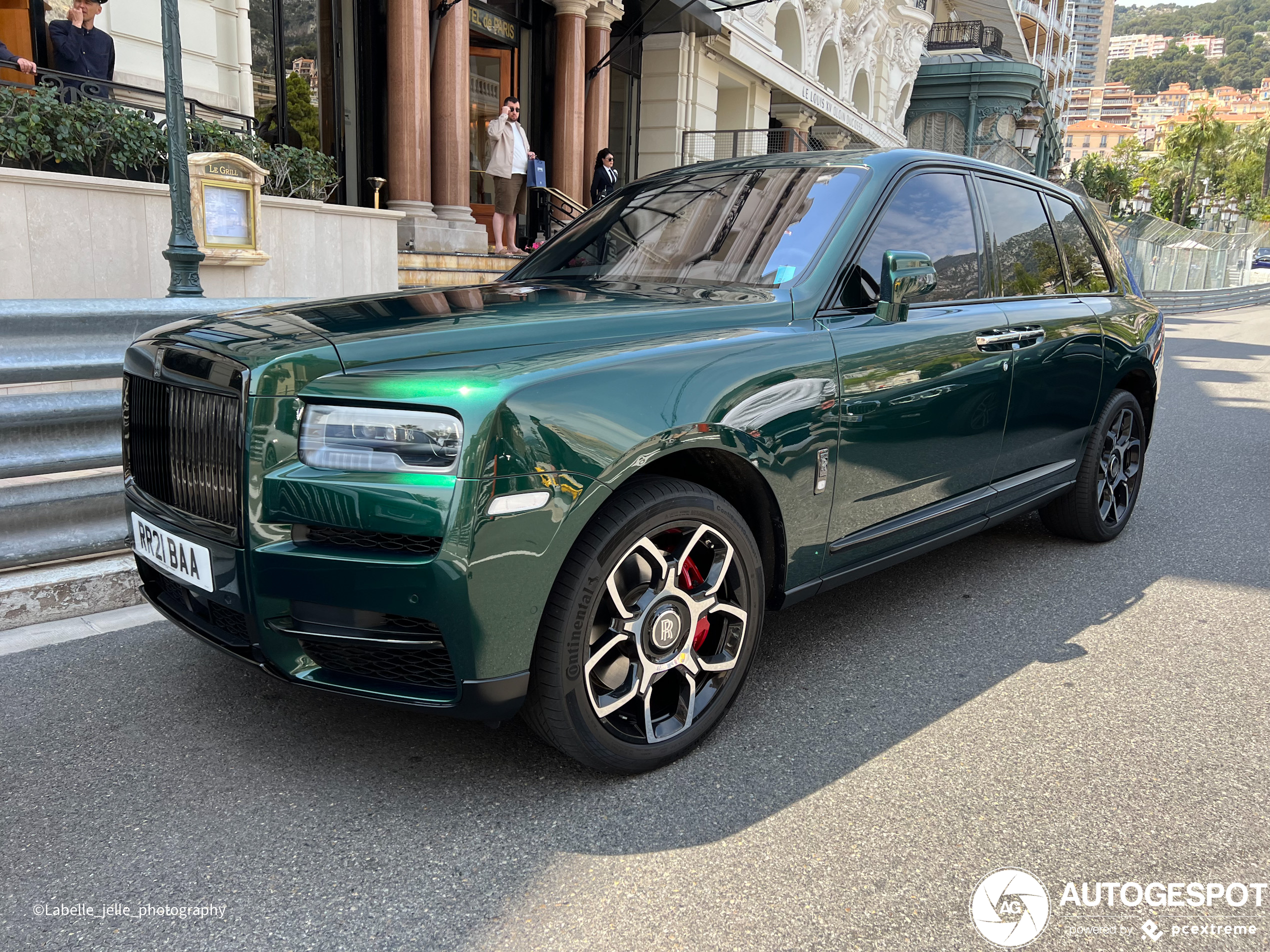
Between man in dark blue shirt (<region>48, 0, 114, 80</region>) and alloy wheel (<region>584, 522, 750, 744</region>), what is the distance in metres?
8.54

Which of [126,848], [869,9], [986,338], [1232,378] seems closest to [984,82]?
[869,9]

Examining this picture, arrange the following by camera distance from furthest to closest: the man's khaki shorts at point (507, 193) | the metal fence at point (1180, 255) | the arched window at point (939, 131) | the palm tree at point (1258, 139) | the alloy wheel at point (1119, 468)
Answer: the palm tree at point (1258, 139)
the arched window at point (939, 131)
the metal fence at point (1180, 255)
the man's khaki shorts at point (507, 193)
the alloy wheel at point (1119, 468)

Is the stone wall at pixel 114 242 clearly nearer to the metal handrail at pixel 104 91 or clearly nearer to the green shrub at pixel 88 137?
the green shrub at pixel 88 137

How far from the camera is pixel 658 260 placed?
367cm

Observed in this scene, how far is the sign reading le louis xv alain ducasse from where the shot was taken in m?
8.24

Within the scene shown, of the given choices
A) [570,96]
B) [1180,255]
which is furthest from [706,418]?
[1180,255]

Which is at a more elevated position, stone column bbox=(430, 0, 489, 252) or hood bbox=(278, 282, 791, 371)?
stone column bbox=(430, 0, 489, 252)

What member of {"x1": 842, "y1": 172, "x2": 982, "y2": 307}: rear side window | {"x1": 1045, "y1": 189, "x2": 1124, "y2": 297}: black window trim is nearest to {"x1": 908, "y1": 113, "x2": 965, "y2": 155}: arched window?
{"x1": 1045, "y1": 189, "x2": 1124, "y2": 297}: black window trim

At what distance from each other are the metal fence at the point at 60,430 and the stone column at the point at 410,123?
910cm

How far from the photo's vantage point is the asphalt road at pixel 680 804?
2.14 metres

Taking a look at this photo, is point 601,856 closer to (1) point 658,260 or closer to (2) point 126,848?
(2) point 126,848

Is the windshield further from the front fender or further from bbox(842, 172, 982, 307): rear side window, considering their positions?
the front fender

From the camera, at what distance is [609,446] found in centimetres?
246

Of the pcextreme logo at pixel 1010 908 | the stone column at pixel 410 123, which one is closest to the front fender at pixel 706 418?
the pcextreme logo at pixel 1010 908
